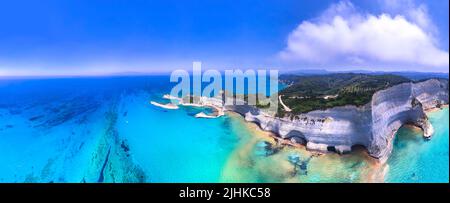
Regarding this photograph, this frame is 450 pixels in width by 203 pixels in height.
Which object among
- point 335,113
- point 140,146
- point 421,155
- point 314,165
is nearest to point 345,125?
point 335,113

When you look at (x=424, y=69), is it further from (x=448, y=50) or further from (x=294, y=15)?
(x=294, y=15)

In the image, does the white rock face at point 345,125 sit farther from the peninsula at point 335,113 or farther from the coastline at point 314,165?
the coastline at point 314,165

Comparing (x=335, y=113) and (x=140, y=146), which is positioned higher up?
(x=335, y=113)

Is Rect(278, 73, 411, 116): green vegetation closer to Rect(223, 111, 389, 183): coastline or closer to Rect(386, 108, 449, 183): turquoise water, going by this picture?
Rect(223, 111, 389, 183): coastline

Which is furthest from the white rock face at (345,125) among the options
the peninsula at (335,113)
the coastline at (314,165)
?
the coastline at (314,165)

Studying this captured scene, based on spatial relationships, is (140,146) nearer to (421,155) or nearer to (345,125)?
(345,125)

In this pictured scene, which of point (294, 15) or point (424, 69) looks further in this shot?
point (424, 69)
